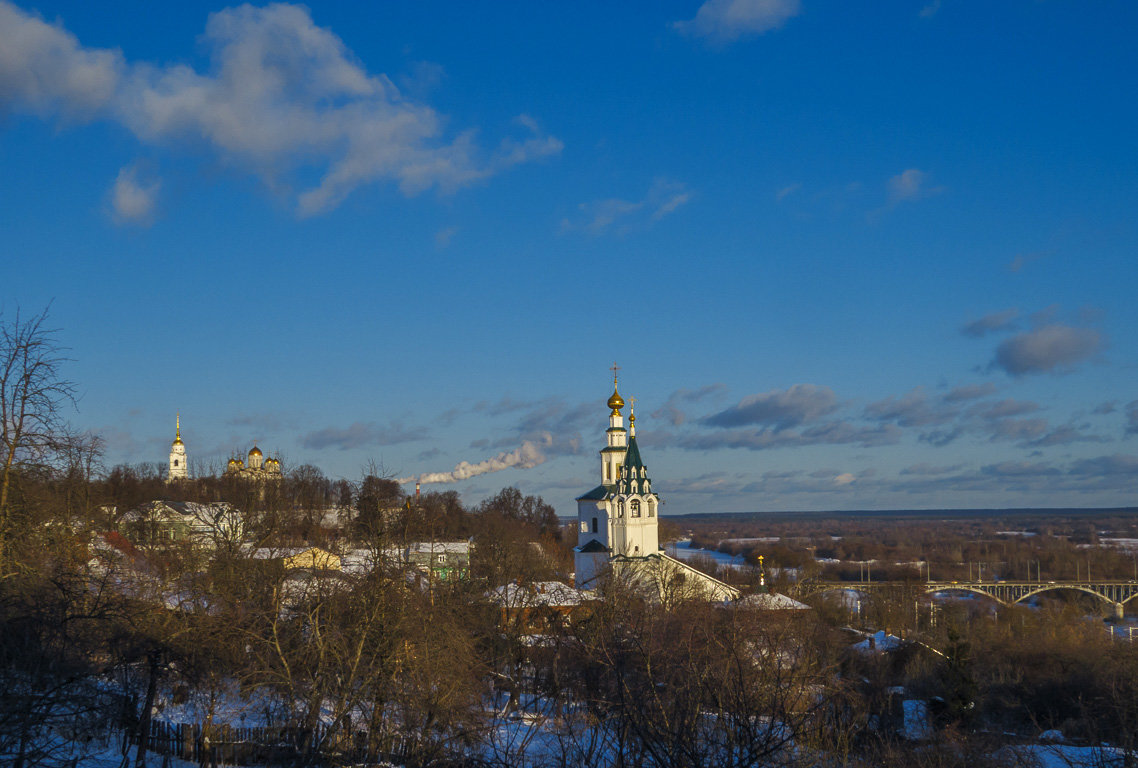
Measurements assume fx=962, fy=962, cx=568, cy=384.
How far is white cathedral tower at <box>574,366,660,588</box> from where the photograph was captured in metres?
54.6

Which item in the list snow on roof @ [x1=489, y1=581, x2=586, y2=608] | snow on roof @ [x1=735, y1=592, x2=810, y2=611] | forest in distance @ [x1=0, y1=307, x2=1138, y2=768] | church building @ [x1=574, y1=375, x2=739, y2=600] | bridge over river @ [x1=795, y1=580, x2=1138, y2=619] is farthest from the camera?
bridge over river @ [x1=795, y1=580, x2=1138, y2=619]

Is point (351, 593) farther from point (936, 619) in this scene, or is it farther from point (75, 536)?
point (936, 619)

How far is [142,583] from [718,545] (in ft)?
592

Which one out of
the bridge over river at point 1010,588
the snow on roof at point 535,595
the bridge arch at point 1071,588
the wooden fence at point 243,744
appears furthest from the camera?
the bridge arch at point 1071,588

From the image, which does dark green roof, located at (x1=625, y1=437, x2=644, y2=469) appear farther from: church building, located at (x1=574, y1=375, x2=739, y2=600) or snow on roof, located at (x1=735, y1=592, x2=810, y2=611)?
snow on roof, located at (x1=735, y1=592, x2=810, y2=611)

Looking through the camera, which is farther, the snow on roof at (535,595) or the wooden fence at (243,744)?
the snow on roof at (535,595)

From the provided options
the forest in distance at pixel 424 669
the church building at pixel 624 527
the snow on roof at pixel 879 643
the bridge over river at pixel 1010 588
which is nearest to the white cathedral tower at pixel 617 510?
the church building at pixel 624 527

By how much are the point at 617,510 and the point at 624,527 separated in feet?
3.50

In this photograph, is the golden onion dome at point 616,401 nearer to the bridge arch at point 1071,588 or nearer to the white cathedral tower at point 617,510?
the white cathedral tower at point 617,510

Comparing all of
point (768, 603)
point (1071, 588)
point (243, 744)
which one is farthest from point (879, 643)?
point (1071, 588)

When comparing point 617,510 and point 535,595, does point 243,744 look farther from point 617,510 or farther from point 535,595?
point 617,510

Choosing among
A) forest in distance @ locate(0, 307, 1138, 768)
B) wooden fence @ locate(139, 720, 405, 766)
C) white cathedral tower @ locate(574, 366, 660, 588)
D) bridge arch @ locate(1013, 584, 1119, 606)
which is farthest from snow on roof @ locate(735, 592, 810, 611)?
bridge arch @ locate(1013, 584, 1119, 606)

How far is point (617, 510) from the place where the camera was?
55.0m

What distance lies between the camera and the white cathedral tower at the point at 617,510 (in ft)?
179
